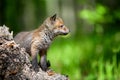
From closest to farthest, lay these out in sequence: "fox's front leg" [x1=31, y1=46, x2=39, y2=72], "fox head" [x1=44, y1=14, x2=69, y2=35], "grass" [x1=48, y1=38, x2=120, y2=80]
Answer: "fox's front leg" [x1=31, y1=46, x2=39, y2=72]
"fox head" [x1=44, y1=14, x2=69, y2=35]
"grass" [x1=48, y1=38, x2=120, y2=80]

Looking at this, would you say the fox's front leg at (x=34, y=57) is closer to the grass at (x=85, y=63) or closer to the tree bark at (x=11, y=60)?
the tree bark at (x=11, y=60)

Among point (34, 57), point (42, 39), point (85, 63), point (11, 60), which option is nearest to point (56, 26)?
point (42, 39)

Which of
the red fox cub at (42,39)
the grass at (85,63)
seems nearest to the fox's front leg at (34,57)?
the red fox cub at (42,39)

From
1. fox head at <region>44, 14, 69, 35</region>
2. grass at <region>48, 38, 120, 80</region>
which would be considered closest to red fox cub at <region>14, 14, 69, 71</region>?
fox head at <region>44, 14, 69, 35</region>

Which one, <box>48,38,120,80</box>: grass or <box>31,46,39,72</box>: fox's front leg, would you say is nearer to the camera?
<box>31,46,39,72</box>: fox's front leg

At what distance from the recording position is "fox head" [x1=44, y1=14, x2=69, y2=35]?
23.5ft

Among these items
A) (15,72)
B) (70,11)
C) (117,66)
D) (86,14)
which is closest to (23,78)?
Result: (15,72)

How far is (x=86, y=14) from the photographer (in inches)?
469

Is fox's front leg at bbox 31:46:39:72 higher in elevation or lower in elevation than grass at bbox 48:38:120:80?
lower

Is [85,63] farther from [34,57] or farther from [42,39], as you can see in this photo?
[34,57]

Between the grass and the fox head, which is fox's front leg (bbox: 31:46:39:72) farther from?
the grass

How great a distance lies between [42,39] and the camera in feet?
23.1

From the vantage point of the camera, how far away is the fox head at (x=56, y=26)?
7156 mm

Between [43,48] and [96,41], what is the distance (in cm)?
620
